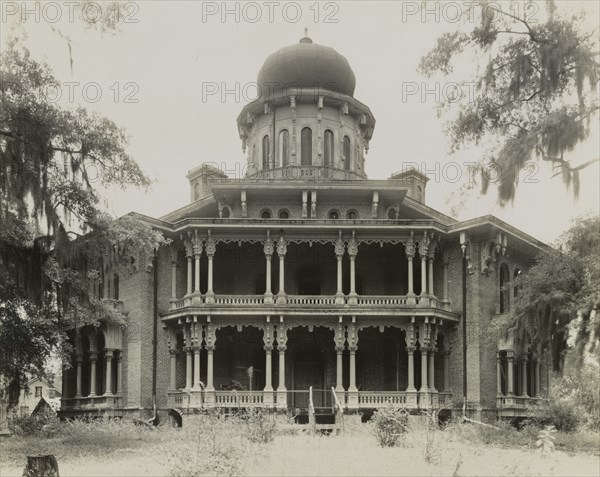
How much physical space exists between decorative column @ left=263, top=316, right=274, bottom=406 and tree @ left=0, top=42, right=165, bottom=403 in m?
8.59

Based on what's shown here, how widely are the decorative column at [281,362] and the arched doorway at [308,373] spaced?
2.23 m

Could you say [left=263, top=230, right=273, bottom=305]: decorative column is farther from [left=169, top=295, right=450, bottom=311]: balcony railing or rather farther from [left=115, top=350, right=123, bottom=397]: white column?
[left=115, top=350, right=123, bottom=397]: white column

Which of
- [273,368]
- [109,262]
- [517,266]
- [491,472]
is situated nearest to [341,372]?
[273,368]

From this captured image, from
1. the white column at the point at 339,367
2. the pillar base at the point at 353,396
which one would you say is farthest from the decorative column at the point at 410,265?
the pillar base at the point at 353,396

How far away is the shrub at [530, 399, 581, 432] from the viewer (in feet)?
81.6

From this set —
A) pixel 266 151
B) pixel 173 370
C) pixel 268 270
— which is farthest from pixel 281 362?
pixel 266 151

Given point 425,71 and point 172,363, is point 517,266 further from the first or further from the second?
point 425,71

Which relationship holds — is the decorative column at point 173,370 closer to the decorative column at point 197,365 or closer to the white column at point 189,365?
the white column at point 189,365

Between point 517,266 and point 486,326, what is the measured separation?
4.32 m

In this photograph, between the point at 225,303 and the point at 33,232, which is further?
the point at 225,303

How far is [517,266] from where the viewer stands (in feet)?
111

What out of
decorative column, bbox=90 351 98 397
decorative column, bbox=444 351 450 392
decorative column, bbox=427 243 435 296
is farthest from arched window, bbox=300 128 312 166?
decorative column, bbox=90 351 98 397

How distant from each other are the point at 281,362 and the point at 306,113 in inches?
464

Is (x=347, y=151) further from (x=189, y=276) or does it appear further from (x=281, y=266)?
(x=189, y=276)
